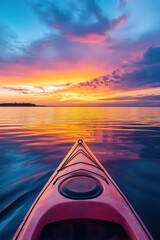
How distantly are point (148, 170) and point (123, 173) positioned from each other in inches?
36.6

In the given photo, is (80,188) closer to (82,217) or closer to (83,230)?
(82,217)

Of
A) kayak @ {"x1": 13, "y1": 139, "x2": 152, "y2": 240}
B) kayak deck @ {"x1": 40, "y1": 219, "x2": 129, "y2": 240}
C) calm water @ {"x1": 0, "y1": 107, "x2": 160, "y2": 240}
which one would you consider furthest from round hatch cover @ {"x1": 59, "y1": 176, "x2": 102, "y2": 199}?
calm water @ {"x1": 0, "y1": 107, "x2": 160, "y2": 240}

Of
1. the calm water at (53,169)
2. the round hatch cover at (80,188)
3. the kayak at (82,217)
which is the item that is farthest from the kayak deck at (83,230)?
the calm water at (53,169)

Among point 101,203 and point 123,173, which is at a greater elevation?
point 101,203

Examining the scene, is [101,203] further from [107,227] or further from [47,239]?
[47,239]

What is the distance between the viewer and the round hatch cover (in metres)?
2.90

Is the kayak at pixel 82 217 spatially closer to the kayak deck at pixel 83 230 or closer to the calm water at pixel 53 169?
the kayak deck at pixel 83 230

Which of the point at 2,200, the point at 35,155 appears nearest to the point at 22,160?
the point at 35,155

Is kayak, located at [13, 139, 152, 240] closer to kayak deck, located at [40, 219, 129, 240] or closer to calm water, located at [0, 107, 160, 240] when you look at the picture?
kayak deck, located at [40, 219, 129, 240]

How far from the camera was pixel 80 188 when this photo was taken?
3090mm

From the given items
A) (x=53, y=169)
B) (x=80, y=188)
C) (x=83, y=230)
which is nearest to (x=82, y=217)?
(x=83, y=230)

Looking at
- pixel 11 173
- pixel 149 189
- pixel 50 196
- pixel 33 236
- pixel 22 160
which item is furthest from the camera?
pixel 22 160

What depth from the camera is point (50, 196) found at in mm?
3021

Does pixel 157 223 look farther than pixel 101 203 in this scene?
Yes
